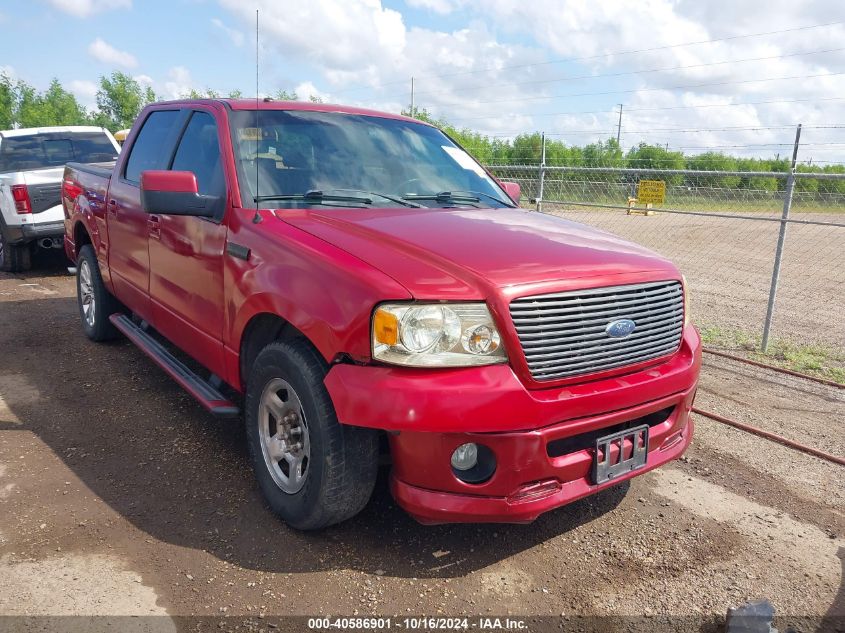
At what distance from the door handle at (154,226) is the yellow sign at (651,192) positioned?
637 cm

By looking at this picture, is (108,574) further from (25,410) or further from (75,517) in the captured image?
(25,410)

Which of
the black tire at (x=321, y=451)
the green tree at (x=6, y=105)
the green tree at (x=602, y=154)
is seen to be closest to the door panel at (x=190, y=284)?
the black tire at (x=321, y=451)

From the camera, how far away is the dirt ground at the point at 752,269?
829 centimetres

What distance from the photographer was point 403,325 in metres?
2.48

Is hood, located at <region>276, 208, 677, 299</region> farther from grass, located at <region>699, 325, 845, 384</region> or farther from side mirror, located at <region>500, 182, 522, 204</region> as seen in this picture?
grass, located at <region>699, 325, 845, 384</region>

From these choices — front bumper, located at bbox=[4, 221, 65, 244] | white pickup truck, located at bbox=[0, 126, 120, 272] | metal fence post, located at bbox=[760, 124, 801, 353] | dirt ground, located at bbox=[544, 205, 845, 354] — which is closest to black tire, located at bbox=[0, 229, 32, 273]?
white pickup truck, located at bbox=[0, 126, 120, 272]

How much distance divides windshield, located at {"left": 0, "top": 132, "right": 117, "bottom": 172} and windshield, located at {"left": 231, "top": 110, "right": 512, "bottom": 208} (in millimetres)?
7222

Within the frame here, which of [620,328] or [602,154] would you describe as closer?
[620,328]

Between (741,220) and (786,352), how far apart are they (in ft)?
18.6

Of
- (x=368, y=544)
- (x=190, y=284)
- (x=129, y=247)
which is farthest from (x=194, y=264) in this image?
(x=368, y=544)

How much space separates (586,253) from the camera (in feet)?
9.66

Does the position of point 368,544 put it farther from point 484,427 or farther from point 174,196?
point 174,196

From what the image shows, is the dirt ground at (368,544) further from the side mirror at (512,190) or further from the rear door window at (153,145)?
the side mirror at (512,190)

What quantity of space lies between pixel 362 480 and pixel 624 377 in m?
1.18
